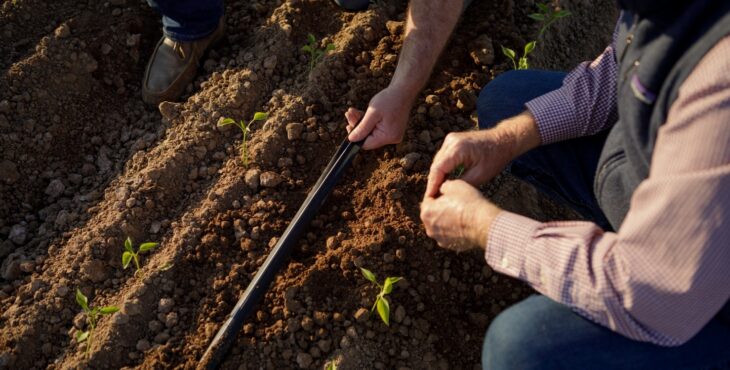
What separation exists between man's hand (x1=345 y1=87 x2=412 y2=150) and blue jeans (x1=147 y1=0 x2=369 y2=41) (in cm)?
87

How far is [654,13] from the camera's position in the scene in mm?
1484

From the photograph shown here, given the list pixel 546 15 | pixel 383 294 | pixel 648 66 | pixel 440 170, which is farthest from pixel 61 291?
pixel 546 15

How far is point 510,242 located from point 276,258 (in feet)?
2.97

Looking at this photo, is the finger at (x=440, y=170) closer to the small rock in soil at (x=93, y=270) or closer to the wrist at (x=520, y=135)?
the wrist at (x=520, y=135)

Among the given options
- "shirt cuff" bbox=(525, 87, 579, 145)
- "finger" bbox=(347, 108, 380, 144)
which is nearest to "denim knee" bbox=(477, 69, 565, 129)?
"shirt cuff" bbox=(525, 87, 579, 145)

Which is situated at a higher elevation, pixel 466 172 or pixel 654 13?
pixel 654 13

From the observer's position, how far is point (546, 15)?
2.82 meters

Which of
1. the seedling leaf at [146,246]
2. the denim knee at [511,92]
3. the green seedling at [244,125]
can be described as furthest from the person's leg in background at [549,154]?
the seedling leaf at [146,246]

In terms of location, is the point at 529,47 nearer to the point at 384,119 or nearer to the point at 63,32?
the point at 384,119

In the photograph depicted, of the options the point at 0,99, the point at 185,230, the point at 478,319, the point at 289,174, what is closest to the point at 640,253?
the point at 478,319

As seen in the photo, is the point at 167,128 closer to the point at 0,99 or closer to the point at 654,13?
the point at 0,99

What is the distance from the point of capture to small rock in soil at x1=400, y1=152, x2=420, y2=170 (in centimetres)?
242

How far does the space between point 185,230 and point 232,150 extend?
0.38 metres

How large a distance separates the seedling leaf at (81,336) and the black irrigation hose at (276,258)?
394 millimetres
